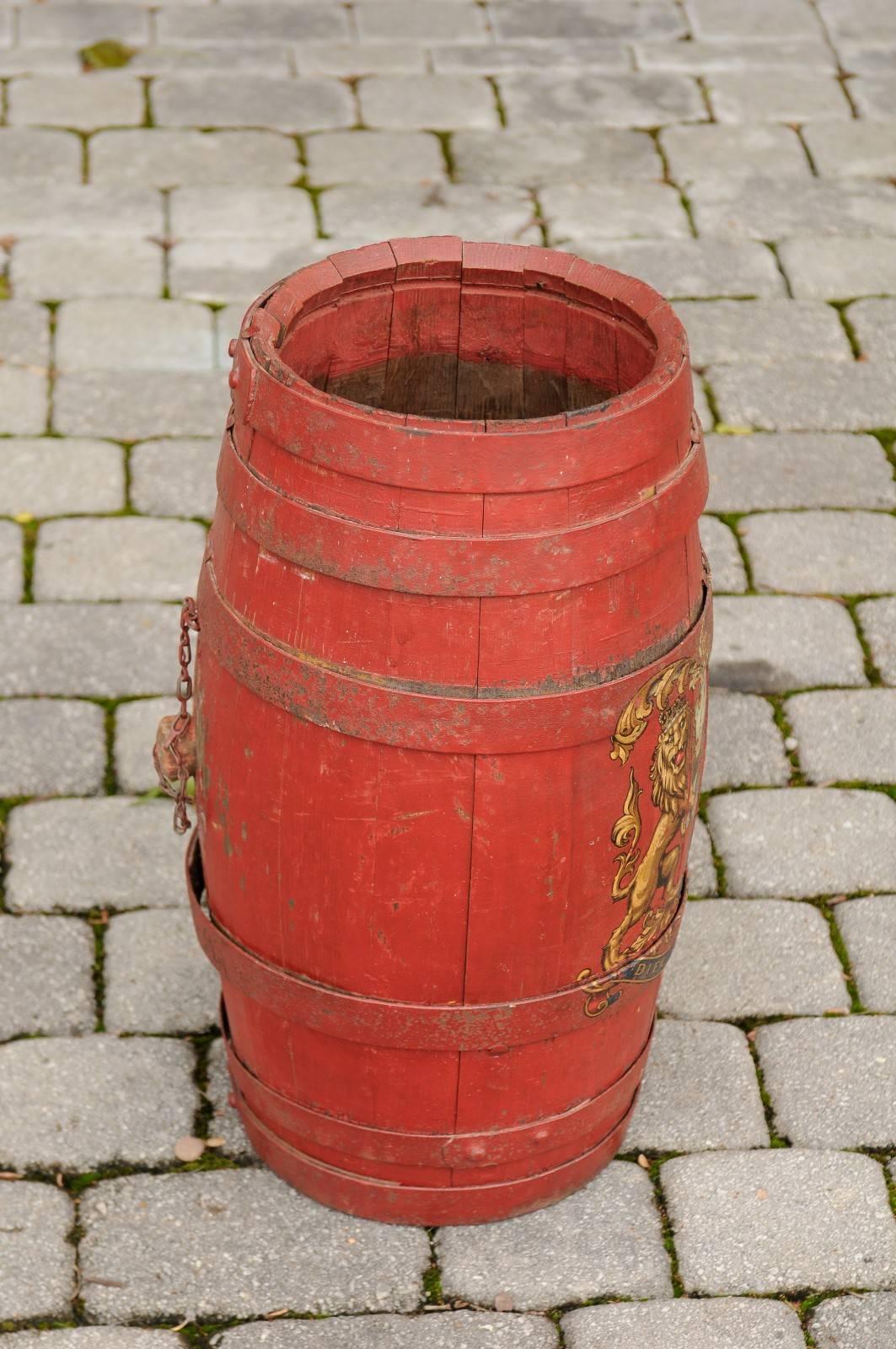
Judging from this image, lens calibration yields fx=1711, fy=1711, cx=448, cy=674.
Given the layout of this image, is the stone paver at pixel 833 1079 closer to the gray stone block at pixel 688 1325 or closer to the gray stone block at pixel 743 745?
the gray stone block at pixel 688 1325

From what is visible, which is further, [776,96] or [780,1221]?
[776,96]

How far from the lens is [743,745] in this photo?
3.72 m

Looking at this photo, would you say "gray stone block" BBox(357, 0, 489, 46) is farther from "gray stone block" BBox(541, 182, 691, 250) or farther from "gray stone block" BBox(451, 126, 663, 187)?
"gray stone block" BBox(541, 182, 691, 250)

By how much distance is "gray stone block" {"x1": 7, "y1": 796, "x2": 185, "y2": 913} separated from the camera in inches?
132

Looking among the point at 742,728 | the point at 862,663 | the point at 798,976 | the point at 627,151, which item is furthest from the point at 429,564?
the point at 627,151

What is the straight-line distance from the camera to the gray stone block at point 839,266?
5121 mm

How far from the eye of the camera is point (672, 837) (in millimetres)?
2543

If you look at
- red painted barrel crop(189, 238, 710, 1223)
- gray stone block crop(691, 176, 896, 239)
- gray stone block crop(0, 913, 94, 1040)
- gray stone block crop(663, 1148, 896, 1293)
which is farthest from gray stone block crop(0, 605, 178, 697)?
gray stone block crop(691, 176, 896, 239)

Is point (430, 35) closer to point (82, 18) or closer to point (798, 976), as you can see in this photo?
point (82, 18)

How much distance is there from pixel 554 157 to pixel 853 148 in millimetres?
1023

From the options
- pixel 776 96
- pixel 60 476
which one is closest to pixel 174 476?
pixel 60 476

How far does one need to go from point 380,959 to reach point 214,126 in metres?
4.03

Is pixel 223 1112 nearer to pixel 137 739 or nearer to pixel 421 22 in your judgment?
pixel 137 739

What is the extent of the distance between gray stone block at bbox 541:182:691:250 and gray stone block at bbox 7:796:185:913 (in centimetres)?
258
